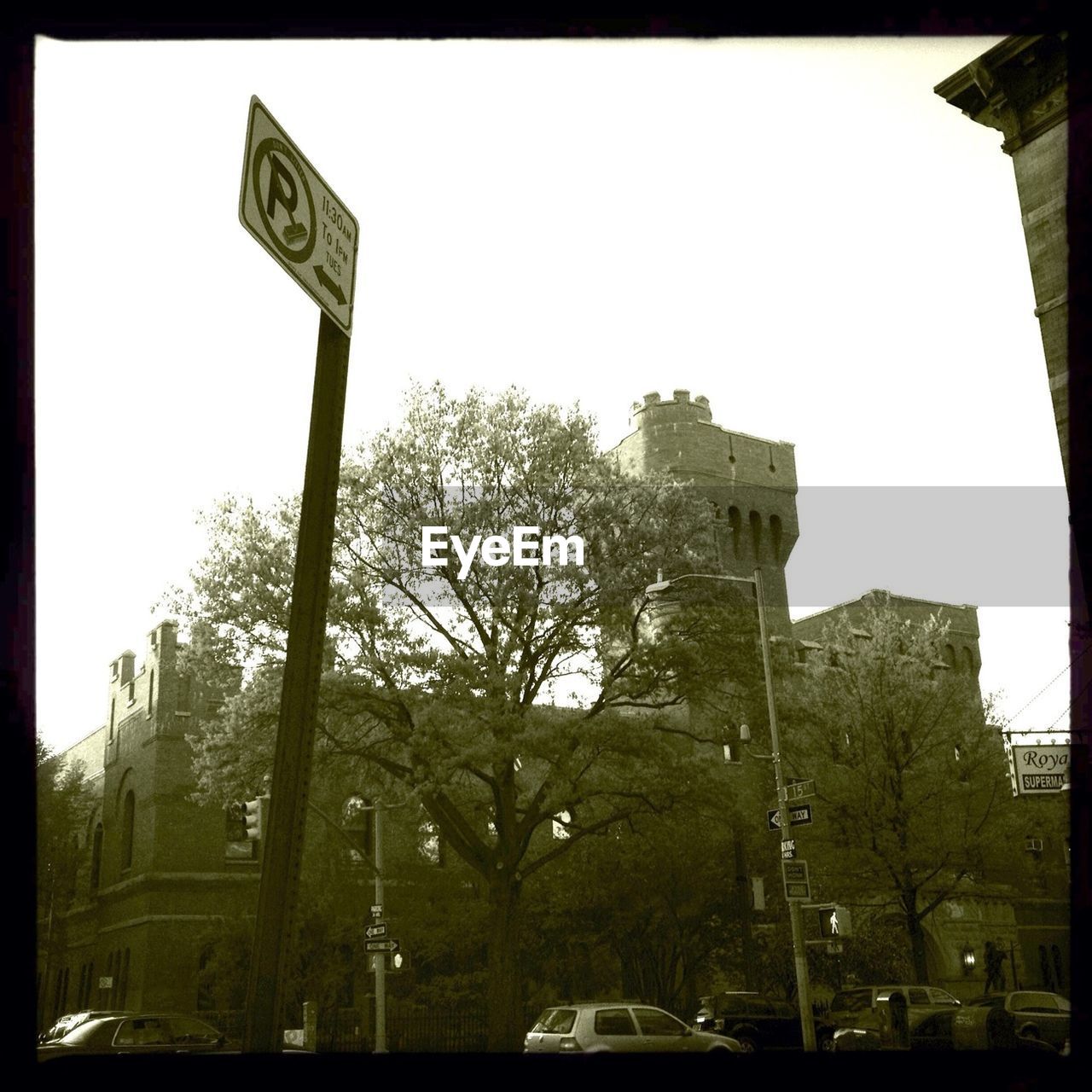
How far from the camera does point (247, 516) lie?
2762cm

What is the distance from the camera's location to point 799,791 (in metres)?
24.8

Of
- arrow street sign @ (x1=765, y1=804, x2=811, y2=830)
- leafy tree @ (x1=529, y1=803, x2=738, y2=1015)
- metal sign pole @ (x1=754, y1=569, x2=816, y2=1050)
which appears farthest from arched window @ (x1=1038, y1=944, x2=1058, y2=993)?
arrow street sign @ (x1=765, y1=804, x2=811, y2=830)

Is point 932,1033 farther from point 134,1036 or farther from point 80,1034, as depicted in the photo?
point 80,1034

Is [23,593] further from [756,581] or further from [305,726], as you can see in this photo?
[756,581]

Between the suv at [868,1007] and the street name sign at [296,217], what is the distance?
2614cm

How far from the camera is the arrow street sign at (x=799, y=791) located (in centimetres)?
2430

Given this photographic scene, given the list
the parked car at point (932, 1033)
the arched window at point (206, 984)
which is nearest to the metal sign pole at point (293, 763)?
the parked car at point (932, 1033)

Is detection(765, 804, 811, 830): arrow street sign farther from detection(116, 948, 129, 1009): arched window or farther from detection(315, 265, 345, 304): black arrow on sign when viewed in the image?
detection(116, 948, 129, 1009): arched window

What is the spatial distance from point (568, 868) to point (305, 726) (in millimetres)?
35722

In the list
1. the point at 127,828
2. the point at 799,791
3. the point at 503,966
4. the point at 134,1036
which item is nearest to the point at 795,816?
the point at 799,791

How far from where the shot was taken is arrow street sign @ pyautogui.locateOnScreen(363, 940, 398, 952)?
2995 centimetres

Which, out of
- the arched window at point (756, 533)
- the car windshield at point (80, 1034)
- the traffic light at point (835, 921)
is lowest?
the car windshield at point (80, 1034)

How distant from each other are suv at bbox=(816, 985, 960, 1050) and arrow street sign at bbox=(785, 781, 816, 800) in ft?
18.1

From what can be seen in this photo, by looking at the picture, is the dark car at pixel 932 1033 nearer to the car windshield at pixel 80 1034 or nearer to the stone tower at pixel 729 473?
the car windshield at pixel 80 1034
